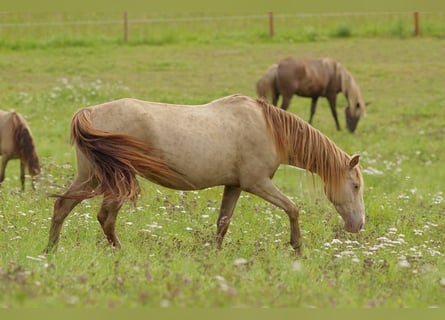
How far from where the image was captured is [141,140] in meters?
7.72

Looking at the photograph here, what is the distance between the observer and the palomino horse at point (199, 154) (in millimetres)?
7516

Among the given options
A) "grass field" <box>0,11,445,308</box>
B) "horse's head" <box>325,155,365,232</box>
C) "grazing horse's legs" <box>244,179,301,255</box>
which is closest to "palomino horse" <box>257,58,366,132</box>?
"grass field" <box>0,11,445,308</box>

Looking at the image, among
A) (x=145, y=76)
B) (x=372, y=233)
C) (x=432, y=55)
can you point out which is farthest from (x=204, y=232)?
(x=432, y=55)

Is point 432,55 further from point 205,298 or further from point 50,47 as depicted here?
point 205,298

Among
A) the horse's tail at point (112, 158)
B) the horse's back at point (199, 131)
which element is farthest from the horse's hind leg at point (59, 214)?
the horse's back at point (199, 131)

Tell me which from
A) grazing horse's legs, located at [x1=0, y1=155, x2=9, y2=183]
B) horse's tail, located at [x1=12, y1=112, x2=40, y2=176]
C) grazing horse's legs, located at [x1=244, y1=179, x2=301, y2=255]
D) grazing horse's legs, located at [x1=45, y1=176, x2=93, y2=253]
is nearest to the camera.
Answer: grazing horse's legs, located at [x1=45, y1=176, x2=93, y2=253]

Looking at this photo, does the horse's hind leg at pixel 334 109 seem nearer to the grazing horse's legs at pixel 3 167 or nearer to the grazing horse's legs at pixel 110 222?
the grazing horse's legs at pixel 3 167

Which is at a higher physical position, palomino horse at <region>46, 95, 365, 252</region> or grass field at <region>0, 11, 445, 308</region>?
palomino horse at <region>46, 95, 365, 252</region>

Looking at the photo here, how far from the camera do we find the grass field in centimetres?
556

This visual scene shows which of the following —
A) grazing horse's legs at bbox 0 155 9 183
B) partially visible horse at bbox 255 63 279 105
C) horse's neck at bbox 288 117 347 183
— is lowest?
grazing horse's legs at bbox 0 155 9 183

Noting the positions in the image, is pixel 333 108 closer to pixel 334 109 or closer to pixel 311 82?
pixel 334 109

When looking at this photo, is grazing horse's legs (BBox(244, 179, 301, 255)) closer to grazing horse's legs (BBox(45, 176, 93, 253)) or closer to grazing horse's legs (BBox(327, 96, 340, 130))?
grazing horse's legs (BBox(45, 176, 93, 253))

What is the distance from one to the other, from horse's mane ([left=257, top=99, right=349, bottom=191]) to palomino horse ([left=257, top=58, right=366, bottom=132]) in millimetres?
11051

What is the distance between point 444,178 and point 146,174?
8.47m
